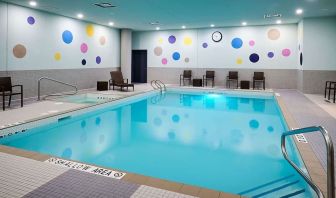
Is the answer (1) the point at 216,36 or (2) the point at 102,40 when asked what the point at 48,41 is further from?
(1) the point at 216,36

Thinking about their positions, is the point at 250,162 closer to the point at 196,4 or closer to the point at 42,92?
the point at 196,4

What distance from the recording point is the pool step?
270 centimetres

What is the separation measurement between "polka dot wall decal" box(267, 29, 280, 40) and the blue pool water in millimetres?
5085

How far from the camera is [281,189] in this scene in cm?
286

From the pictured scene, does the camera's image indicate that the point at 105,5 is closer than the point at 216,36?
Yes

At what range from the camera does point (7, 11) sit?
7.34 metres

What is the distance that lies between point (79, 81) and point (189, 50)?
18.4ft

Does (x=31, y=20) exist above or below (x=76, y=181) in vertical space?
above

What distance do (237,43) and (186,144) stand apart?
8.71 metres

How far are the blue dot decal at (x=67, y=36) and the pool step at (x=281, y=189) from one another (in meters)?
8.74

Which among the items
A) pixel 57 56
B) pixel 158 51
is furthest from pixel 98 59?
pixel 158 51

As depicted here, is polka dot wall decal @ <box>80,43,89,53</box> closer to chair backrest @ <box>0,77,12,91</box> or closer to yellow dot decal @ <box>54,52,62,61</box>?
yellow dot decal @ <box>54,52,62,61</box>

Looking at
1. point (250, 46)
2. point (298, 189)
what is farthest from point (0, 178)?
point (250, 46)

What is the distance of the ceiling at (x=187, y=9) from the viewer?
7.28 m
